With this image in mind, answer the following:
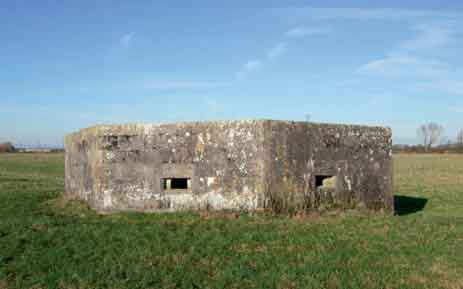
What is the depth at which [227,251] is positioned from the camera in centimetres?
623

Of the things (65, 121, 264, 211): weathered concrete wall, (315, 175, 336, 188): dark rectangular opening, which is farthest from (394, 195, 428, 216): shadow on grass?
(65, 121, 264, 211): weathered concrete wall

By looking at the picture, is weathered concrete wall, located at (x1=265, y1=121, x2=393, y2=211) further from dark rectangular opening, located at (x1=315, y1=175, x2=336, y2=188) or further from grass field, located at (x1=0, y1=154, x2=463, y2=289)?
grass field, located at (x1=0, y1=154, x2=463, y2=289)

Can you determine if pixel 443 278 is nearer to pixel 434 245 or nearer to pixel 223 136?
pixel 434 245

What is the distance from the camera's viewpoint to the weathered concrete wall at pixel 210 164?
8.70 meters

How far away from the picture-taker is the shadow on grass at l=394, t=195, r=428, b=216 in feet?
36.4

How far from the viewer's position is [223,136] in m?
8.83

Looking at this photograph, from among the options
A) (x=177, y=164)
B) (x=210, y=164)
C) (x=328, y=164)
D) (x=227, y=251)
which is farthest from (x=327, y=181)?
(x=227, y=251)

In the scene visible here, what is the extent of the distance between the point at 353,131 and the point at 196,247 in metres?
4.82

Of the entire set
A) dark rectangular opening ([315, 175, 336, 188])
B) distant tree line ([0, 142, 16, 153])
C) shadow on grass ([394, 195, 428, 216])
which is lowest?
shadow on grass ([394, 195, 428, 216])

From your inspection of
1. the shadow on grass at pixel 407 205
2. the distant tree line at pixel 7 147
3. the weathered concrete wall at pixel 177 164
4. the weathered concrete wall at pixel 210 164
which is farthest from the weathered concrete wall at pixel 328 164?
the distant tree line at pixel 7 147

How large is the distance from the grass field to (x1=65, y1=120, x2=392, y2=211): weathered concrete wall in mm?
435

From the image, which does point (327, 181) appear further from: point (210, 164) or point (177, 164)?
point (177, 164)

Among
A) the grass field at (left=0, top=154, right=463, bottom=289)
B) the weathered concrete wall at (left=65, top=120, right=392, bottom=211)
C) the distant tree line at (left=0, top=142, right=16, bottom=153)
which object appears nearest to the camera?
the grass field at (left=0, top=154, right=463, bottom=289)

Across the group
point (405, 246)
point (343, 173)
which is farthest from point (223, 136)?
A: point (405, 246)
